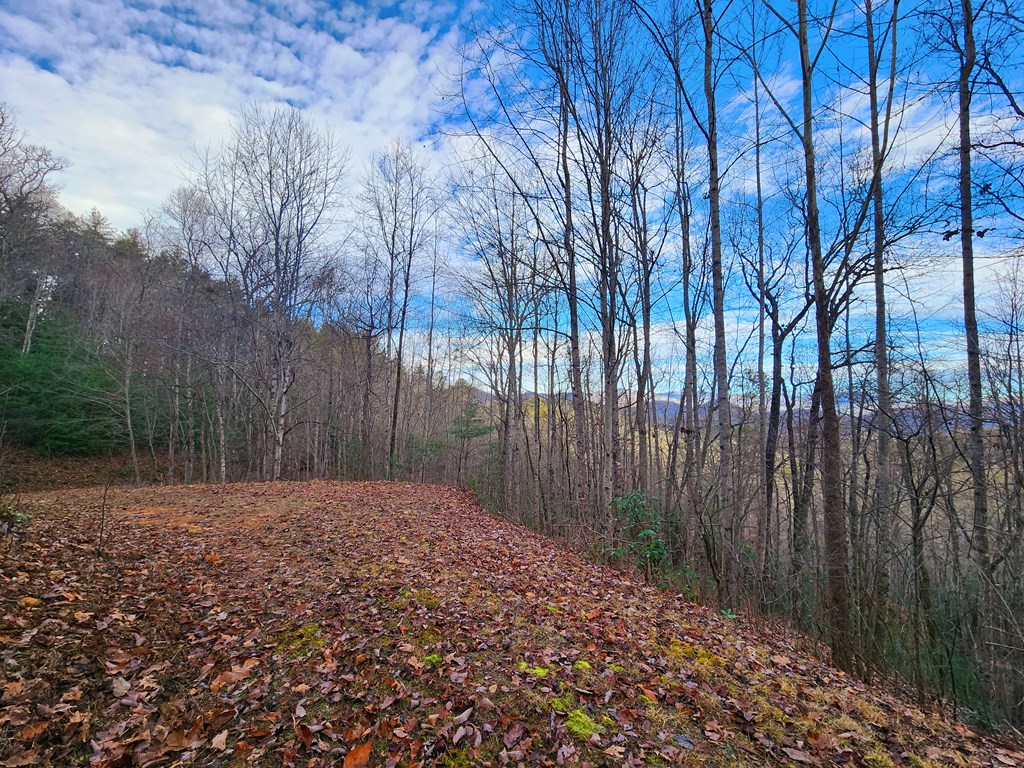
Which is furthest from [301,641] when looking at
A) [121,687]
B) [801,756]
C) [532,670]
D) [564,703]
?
[801,756]

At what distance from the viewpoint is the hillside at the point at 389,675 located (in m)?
2.37

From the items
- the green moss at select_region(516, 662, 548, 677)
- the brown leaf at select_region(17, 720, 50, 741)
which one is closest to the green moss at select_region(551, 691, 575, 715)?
the green moss at select_region(516, 662, 548, 677)

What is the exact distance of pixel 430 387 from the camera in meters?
25.4

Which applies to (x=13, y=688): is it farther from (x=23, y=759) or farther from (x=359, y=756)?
(x=359, y=756)

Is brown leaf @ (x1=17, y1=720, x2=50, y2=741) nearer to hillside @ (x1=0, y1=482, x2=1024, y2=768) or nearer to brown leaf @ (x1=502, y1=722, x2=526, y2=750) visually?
hillside @ (x1=0, y1=482, x2=1024, y2=768)

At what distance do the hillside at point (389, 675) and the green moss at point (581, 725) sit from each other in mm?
19

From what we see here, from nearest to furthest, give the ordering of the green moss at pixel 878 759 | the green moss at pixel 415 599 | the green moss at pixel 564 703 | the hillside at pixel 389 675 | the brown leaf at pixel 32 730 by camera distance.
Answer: the brown leaf at pixel 32 730, the hillside at pixel 389 675, the green moss at pixel 878 759, the green moss at pixel 564 703, the green moss at pixel 415 599

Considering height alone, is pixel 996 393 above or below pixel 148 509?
above

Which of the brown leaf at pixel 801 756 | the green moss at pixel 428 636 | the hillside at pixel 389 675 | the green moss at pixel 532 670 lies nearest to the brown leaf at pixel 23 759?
the hillside at pixel 389 675

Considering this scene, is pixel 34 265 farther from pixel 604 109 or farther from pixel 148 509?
pixel 604 109

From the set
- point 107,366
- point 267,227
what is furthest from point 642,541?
point 107,366

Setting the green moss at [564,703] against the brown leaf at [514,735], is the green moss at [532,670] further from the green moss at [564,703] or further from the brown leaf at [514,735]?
the brown leaf at [514,735]

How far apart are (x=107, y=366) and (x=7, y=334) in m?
5.31

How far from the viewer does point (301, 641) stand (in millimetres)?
3434
